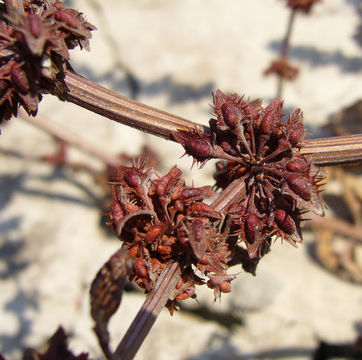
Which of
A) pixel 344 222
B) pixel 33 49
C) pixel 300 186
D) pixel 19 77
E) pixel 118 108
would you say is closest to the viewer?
pixel 33 49

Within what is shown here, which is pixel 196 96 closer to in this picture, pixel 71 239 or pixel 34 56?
pixel 71 239

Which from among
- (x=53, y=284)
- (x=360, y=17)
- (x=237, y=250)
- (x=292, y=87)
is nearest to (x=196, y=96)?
(x=292, y=87)

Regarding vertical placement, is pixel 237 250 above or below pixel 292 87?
below

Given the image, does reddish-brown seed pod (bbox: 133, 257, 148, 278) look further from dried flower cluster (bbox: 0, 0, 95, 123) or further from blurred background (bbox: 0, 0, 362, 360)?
blurred background (bbox: 0, 0, 362, 360)

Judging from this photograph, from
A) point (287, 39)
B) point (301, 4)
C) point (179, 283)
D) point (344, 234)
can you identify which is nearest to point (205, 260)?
point (179, 283)

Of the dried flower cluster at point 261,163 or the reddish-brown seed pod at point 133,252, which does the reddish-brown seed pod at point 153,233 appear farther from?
the dried flower cluster at point 261,163

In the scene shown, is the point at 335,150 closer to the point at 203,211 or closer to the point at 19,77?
the point at 203,211

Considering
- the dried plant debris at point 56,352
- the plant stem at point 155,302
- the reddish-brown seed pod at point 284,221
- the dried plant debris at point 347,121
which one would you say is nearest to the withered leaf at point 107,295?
the plant stem at point 155,302
